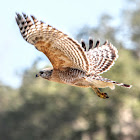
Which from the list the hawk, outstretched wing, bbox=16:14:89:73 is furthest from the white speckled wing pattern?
outstretched wing, bbox=16:14:89:73

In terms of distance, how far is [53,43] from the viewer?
640 cm

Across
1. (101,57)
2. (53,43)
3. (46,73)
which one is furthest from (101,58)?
(53,43)

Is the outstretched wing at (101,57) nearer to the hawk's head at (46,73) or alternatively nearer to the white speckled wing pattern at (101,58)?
the white speckled wing pattern at (101,58)

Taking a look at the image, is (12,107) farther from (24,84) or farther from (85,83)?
(85,83)

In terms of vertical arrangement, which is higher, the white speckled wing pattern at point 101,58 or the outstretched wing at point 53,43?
the white speckled wing pattern at point 101,58

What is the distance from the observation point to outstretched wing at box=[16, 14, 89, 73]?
19.9 feet

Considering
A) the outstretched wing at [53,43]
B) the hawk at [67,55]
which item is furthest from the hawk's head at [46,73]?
the outstretched wing at [53,43]

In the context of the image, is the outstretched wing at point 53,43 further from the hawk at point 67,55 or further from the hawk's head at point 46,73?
the hawk's head at point 46,73

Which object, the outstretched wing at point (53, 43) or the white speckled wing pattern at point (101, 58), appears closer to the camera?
the outstretched wing at point (53, 43)

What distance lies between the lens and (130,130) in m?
35.6

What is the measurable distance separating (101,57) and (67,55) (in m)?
1.13

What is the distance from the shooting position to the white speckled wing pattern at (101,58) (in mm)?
7512

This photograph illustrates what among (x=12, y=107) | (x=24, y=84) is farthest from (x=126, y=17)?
(x=12, y=107)

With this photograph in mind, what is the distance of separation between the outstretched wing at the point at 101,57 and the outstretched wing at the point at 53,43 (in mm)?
535
